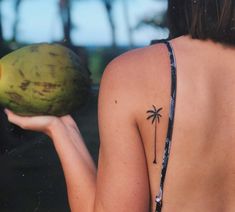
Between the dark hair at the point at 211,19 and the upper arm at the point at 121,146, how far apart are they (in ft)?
0.51

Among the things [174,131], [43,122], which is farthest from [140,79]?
[43,122]

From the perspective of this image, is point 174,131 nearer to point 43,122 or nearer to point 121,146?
point 121,146

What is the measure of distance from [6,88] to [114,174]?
566 millimetres

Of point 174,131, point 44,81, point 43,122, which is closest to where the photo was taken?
point 174,131

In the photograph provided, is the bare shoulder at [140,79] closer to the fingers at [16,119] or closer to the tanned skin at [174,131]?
the tanned skin at [174,131]

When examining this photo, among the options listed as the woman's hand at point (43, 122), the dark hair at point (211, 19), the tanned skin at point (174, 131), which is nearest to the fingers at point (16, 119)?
the woman's hand at point (43, 122)

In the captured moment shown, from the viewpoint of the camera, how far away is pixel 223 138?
0.97m

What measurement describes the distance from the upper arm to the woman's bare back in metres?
0.02

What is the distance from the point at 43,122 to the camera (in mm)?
1271

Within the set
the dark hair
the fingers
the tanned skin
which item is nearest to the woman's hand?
the fingers

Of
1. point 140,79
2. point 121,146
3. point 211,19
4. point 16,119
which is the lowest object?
point 16,119

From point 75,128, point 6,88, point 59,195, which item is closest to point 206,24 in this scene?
point 75,128

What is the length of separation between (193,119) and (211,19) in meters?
0.20

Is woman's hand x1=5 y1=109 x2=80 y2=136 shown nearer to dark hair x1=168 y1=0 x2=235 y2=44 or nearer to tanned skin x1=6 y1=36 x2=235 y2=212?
tanned skin x1=6 y1=36 x2=235 y2=212
